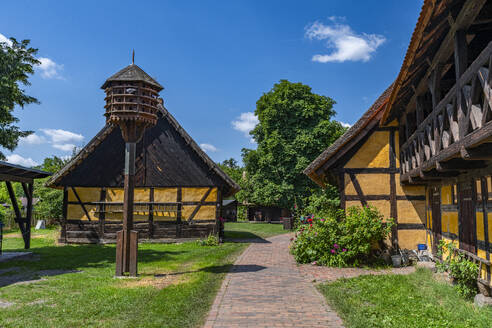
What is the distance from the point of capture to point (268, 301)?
6.66 metres

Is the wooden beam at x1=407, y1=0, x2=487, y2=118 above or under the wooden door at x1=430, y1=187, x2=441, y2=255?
above

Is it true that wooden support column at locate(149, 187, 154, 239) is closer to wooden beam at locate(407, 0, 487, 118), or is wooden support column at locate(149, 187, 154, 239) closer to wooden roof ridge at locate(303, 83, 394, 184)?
wooden roof ridge at locate(303, 83, 394, 184)

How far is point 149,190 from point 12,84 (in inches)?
323

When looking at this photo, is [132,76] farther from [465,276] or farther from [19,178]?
[465,276]

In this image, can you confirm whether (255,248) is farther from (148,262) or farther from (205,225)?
(148,262)

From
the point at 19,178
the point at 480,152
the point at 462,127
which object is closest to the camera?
the point at 480,152

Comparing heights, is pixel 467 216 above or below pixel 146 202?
below

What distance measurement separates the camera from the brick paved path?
5480mm

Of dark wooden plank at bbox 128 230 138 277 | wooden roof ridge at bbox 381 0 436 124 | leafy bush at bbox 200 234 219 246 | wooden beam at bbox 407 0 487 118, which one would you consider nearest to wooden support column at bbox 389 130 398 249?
wooden beam at bbox 407 0 487 118

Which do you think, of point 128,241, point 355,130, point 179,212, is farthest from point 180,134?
point 128,241

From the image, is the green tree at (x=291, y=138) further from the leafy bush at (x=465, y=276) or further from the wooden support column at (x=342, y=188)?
the leafy bush at (x=465, y=276)

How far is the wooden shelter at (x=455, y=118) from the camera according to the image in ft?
17.7

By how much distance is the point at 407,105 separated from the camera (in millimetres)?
10844

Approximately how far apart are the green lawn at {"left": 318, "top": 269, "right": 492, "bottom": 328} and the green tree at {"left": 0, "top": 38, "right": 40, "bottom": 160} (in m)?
16.8
